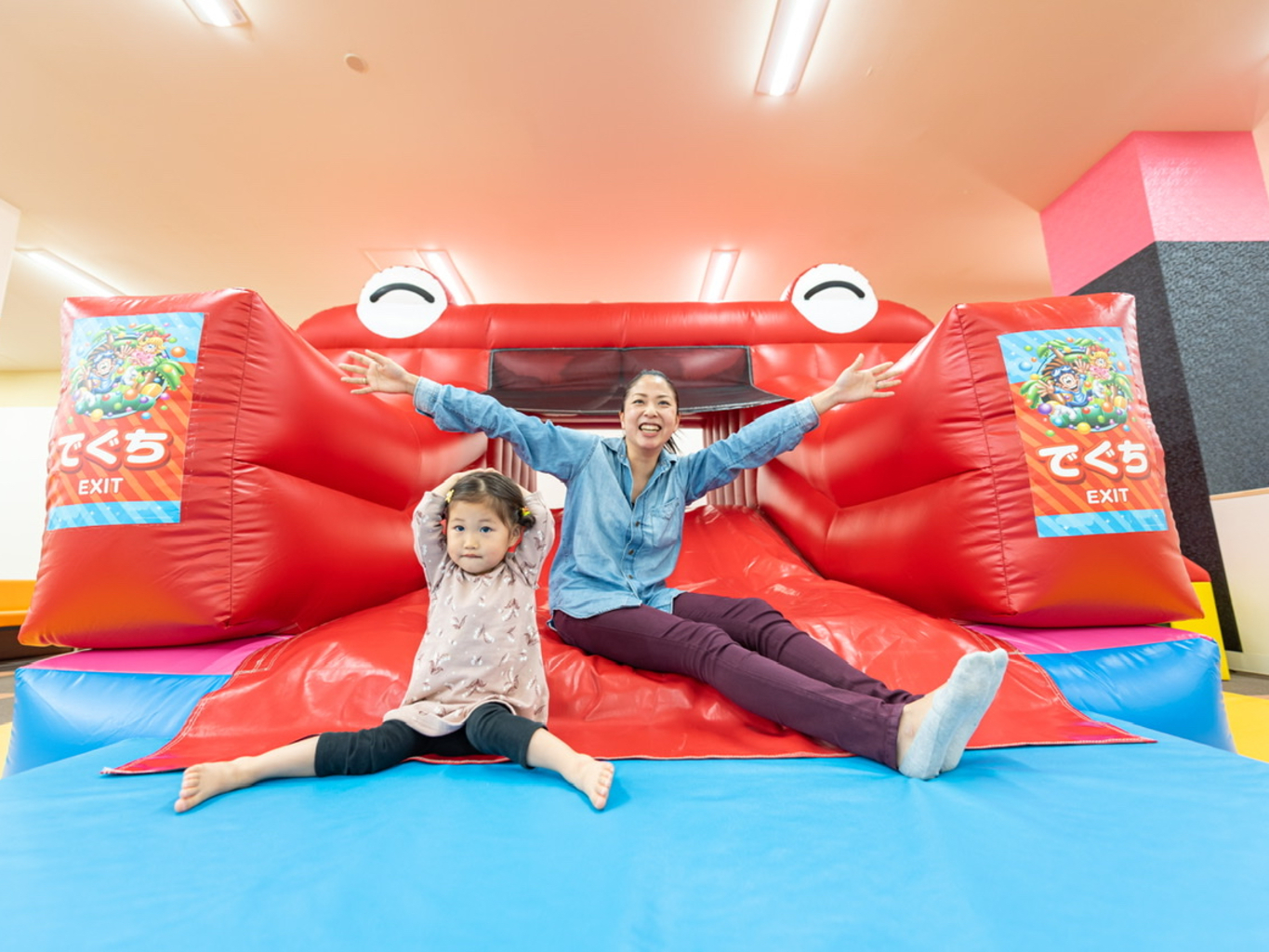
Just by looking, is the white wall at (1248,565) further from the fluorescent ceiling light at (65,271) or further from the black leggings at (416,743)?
the fluorescent ceiling light at (65,271)

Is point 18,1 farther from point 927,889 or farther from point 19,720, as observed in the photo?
point 927,889

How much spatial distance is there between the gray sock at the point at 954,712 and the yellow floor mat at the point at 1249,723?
858mm

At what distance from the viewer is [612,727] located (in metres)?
1.01

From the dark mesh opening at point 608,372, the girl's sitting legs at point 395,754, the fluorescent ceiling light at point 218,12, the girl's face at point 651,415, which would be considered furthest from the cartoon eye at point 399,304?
the girl's sitting legs at point 395,754

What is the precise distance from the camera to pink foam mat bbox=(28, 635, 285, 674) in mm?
1098

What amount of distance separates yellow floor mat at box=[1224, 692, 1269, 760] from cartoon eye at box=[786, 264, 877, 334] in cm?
150

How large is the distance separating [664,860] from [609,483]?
828mm

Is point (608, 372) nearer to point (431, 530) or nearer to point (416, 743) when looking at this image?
point (431, 530)

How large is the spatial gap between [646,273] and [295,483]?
3424mm

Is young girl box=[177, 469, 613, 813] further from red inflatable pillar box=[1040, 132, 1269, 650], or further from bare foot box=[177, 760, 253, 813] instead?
red inflatable pillar box=[1040, 132, 1269, 650]

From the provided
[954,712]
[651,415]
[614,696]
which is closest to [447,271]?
[651,415]

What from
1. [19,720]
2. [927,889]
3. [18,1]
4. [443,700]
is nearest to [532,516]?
[443,700]

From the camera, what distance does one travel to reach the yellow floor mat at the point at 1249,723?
1332mm

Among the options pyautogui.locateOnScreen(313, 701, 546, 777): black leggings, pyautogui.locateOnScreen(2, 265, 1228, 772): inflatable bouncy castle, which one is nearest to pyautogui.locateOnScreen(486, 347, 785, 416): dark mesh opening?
pyautogui.locateOnScreen(2, 265, 1228, 772): inflatable bouncy castle
